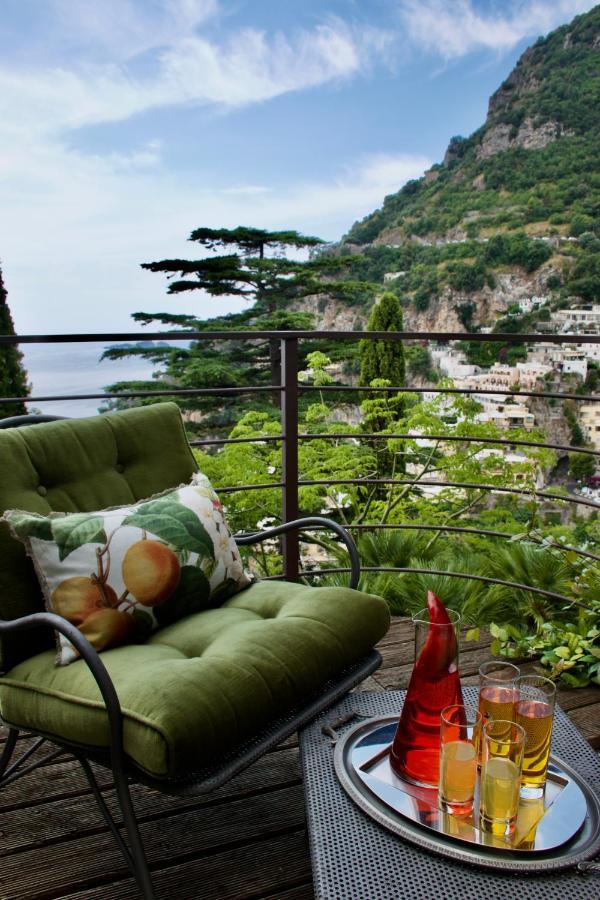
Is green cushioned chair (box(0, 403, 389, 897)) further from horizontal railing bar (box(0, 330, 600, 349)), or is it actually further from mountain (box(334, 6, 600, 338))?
mountain (box(334, 6, 600, 338))

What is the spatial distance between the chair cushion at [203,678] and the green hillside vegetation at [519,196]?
13538mm

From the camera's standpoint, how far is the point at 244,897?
54.4 inches

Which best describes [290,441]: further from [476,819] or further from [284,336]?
[476,819]

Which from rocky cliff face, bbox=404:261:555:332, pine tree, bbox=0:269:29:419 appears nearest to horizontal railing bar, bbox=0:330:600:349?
pine tree, bbox=0:269:29:419

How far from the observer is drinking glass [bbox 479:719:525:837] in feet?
3.28

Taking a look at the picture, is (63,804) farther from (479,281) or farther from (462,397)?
(479,281)

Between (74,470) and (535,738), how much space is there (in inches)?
49.7

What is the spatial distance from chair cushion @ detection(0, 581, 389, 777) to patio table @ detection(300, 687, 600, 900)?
249 millimetres

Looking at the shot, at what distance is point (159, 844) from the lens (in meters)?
1.53

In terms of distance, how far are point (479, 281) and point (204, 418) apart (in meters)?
6.27

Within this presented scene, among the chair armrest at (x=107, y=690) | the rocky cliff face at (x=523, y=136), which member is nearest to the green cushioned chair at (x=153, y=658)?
the chair armrest at (x=107, y=690)

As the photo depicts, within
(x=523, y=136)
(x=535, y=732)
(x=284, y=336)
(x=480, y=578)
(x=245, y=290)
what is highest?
(x=523, y=136)

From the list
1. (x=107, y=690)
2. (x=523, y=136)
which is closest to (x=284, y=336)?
(x=107, y=690)

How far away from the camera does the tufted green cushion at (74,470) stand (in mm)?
1591
